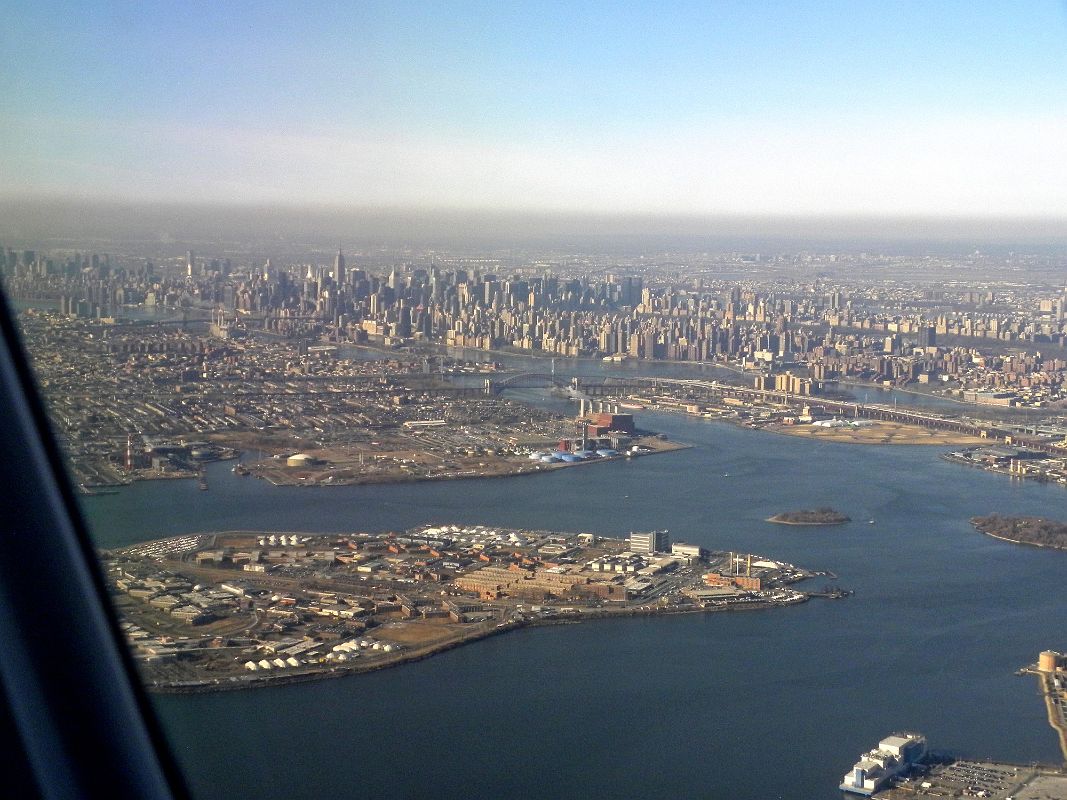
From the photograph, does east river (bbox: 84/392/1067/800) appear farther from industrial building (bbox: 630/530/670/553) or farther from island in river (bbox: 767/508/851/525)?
industrial building (bbox: 630/530/670/553)

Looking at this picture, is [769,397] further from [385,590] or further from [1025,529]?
[385,590]

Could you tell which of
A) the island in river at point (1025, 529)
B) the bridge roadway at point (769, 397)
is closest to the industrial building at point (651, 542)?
the island in river at point (1025, 529)

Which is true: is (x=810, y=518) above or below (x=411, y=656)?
below

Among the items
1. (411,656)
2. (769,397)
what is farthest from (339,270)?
(411,656)

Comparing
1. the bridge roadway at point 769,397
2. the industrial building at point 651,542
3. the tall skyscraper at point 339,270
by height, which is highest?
the tall skyscraper at point 339,270

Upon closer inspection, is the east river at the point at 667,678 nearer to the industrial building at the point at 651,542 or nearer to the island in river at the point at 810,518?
the island in river at the point at 810,518
